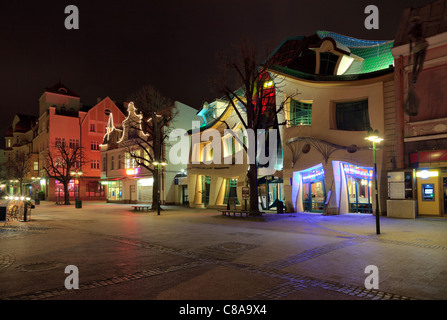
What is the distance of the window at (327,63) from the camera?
2600 cm

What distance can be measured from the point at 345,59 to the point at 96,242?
21676mm

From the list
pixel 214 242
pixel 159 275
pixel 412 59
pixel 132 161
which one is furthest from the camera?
pixel 132 161

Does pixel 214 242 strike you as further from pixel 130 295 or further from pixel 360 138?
pixel 360 138

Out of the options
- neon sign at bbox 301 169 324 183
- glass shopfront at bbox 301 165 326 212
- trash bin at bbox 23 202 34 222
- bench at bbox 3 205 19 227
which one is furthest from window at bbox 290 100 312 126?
bench at bbox 3 205 19 227

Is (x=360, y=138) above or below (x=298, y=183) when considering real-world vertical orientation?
above

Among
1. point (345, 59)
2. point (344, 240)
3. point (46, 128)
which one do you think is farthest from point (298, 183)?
point (46, 128)

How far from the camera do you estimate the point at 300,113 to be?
25.7 m

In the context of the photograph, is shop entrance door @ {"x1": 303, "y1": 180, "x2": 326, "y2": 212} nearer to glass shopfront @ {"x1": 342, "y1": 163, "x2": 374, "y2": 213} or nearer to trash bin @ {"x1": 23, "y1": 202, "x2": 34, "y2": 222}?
glass shopfront @ {"x1": 342, "y1": 163, "x2": 374, "y2": 213}

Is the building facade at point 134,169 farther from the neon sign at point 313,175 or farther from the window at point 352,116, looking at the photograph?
the window at point 352,116

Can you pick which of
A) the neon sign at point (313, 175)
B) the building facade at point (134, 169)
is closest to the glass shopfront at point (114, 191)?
the building facade at point (134, 169)

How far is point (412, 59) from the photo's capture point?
814 inches

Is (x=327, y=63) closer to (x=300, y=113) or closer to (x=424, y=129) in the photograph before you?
(x=300, y=113)

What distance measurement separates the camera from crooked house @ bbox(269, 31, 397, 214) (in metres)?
21.6
